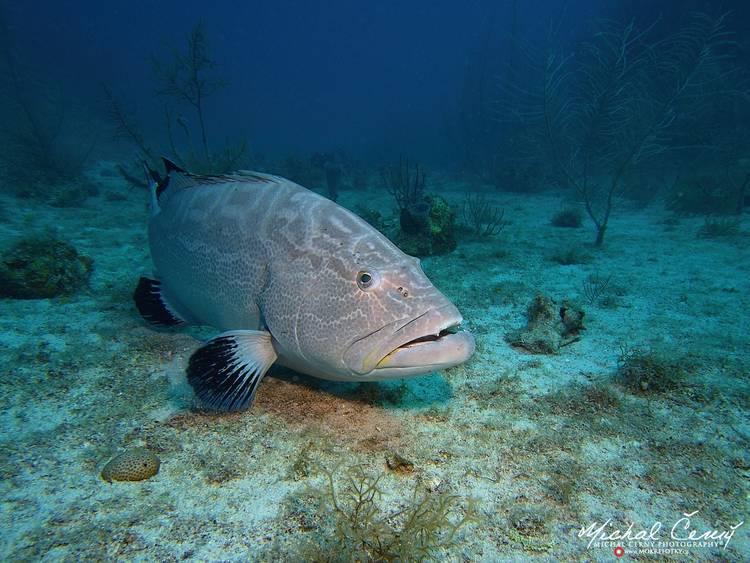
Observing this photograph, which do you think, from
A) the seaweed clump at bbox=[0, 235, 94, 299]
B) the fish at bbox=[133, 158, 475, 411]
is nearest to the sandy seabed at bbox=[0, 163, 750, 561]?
the seaweed clump at bbox=[0, 235, 94, 299]

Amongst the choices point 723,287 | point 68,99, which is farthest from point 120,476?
point 68,99

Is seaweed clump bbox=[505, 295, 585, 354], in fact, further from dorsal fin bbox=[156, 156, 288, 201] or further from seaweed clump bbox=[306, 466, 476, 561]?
dorsal fin bbox=[156, 156, 288, 201]

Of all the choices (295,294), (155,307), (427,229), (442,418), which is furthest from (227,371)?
(427,229)

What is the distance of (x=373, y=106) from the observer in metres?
116

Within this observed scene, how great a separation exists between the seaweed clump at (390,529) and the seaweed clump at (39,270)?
5005 millimetres

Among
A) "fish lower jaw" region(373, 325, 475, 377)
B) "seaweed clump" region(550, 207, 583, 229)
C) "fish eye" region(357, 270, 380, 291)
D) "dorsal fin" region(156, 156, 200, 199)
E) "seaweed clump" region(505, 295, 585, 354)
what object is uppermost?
"dorsal fin" region(156, 156, 200, 199)

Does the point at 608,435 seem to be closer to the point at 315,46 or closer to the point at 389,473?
the point at 389,473

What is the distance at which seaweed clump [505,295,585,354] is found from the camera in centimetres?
396

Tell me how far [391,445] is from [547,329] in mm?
2395

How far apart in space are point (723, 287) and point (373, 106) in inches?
4882

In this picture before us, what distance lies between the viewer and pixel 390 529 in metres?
2.02

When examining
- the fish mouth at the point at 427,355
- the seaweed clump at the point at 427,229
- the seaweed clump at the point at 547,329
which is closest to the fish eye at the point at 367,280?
the fish mouth at the point at 427,355

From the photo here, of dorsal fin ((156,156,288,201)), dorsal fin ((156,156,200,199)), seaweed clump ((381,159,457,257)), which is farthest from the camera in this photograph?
seaweed clump ((381,159,457,257))

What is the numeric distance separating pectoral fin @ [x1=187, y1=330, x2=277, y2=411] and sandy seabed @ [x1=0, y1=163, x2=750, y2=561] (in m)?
0.31
